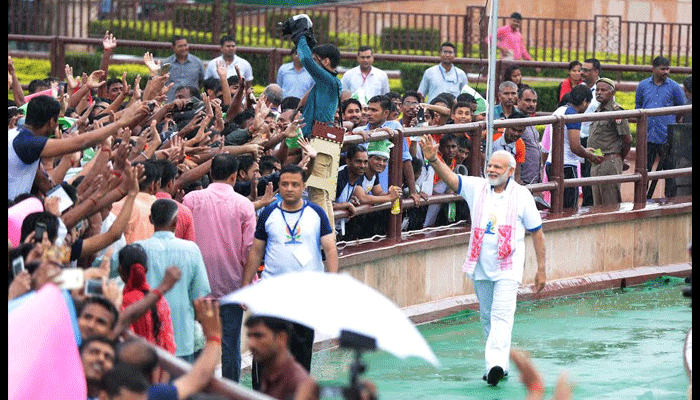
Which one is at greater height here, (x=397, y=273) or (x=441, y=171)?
(x=441, y=171)

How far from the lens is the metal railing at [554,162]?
13.6m

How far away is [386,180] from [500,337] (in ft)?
9.71

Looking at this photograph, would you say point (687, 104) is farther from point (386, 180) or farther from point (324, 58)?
point (324, 58)

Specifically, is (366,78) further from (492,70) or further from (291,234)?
(291,234)

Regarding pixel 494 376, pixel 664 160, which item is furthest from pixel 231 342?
pixel 664 160

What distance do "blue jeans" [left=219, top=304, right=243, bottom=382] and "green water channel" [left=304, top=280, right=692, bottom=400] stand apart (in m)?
0.89

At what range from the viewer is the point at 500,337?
11.1 m

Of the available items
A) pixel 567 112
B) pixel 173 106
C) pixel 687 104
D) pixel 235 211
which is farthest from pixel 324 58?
pixel 687 104

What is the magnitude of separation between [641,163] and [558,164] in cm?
160

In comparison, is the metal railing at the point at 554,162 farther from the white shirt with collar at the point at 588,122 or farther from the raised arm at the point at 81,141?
the raised arm at the point at 81,141

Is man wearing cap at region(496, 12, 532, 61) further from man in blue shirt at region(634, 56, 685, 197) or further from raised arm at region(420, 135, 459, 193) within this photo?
raised arm at region(420, 135, 459, 193)

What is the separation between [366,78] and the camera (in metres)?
18.5

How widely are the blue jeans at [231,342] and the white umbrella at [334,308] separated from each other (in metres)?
3.76

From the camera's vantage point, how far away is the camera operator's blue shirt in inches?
469
